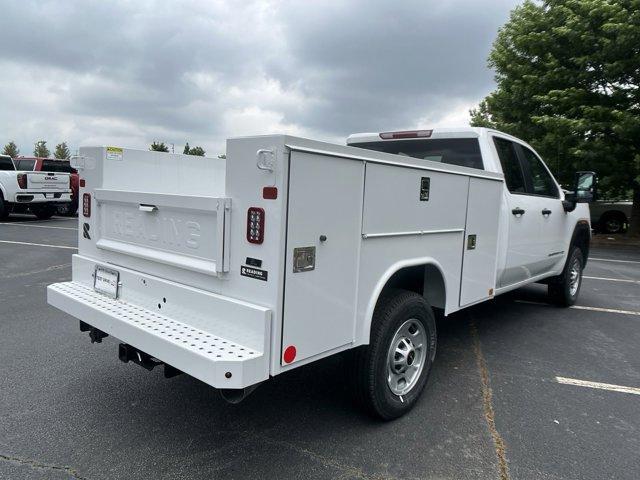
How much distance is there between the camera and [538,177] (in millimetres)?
5516

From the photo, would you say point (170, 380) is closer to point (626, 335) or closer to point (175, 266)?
point (175, 266)

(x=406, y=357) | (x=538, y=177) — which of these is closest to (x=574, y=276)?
(x=538, y=177)

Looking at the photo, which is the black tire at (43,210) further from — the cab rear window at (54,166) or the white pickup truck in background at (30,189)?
the cab rear window at (54,166)

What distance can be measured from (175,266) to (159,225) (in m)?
0.31

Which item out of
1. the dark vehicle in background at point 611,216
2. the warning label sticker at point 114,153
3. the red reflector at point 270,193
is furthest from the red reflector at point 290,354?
the dark vehicle in background at point 611,216

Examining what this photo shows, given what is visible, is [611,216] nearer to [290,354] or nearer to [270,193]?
[290,354]

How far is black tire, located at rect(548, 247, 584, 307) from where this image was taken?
6.48 metres

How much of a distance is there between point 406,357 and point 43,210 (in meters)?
17.1

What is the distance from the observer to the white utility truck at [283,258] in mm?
2428

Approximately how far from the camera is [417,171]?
324 centimetres

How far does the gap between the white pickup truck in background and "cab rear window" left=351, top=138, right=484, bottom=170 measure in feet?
46.7

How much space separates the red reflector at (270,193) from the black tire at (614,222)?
20.9 meters

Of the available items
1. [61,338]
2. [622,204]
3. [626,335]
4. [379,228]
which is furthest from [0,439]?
[622,204]

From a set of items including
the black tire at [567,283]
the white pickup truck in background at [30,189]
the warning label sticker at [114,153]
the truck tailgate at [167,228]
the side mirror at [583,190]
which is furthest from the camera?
the white pickup truck in background at [30,189]
